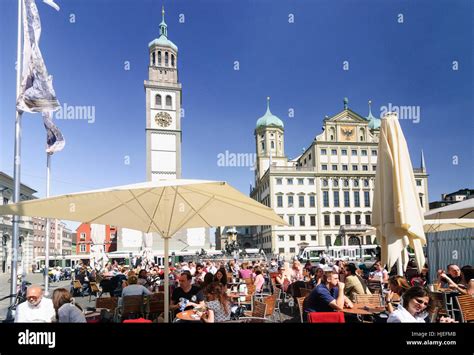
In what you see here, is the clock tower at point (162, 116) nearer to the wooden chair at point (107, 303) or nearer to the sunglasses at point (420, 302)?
the wooden chair at point (107, 303)

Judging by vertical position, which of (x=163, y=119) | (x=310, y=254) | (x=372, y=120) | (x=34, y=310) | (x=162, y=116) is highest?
(x=372, y=120)

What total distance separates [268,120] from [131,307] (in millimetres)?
74588

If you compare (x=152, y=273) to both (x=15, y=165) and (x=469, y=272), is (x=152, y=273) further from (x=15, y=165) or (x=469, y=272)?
(x=469, y=272)

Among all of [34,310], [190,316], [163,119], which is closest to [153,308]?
[190,316]

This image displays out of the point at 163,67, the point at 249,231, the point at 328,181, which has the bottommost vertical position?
the point at 249,231

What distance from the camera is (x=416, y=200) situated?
4785 millimetres

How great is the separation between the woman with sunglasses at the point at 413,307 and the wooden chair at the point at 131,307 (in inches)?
165

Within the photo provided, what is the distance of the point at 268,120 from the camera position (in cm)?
7850

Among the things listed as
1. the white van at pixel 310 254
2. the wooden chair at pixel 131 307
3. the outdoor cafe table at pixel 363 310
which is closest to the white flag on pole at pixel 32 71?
the wooden chair at pixel 131 307

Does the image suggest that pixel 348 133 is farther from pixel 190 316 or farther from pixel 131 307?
pixel 190 316

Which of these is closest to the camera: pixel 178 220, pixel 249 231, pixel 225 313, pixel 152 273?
pixel 225 313

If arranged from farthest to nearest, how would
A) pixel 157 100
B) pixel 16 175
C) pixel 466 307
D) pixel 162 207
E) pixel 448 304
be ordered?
pixel 157 100
pixel 16 175
pixel 162 207
pixel 448 304
pixel 466 307

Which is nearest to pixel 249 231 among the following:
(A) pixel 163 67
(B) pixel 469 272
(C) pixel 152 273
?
(A) pixel 163 67
